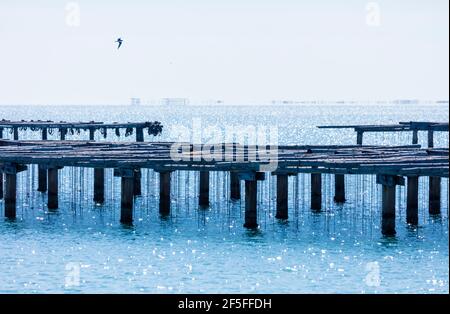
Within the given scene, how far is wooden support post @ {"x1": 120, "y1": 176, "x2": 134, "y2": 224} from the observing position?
1631 inches

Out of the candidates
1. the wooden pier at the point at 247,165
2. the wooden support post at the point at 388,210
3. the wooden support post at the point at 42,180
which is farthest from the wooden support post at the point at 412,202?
the wooden support post at the point at 42,180

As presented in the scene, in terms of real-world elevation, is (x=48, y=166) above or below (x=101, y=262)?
above

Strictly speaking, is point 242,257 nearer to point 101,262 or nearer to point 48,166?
point 101,262

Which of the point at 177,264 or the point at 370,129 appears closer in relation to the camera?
the point at 177,264

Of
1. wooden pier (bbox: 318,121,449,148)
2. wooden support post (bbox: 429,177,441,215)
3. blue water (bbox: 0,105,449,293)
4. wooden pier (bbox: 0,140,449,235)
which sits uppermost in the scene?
wooden pier (bbox: 318,121,449,148)

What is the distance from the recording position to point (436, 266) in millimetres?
34875

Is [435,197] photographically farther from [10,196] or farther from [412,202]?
[10,196]

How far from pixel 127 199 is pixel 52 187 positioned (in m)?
5.17

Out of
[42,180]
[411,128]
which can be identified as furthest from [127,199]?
[411,128]

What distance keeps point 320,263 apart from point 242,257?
263 centimetres

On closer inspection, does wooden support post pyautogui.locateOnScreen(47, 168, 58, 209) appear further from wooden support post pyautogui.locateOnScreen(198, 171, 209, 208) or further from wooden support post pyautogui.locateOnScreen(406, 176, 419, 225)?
wooden support post pyautogui.locateOnScreen(406, 176, 419, 225)

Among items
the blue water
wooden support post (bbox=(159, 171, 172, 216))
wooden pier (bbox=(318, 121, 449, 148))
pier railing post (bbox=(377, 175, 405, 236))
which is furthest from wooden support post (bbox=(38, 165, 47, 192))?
wooden pier (bbox=(318, 121, 449, 148))

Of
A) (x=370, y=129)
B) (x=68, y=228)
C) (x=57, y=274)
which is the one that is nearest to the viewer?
(x=57, y=274)

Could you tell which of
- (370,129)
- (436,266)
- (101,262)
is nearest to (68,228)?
(101,262)
